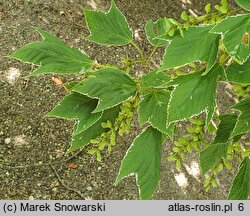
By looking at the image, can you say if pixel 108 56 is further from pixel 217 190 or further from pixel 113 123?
pixel 113 123

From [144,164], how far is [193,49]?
38cm

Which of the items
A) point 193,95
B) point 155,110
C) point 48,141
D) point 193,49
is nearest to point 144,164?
point 155,110

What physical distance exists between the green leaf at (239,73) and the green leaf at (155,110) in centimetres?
21

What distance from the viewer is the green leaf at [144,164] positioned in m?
1.22

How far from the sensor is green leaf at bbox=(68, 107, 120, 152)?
4.46ft

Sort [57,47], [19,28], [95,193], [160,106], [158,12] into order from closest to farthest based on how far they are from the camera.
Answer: [160,106], [57,47], [95,193], [19,28], [158,12]

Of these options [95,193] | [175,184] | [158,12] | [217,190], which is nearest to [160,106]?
[95,193]

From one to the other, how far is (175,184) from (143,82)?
96.5 inches

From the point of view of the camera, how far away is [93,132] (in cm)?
137

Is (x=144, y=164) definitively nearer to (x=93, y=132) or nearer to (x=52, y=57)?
(x=93, y=132)

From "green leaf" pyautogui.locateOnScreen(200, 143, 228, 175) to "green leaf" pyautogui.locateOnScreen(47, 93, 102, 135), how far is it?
41 centimetres

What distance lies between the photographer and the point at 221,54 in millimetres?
1333

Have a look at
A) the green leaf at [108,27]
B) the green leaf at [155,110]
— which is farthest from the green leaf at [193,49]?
the green leaf at [108,27]

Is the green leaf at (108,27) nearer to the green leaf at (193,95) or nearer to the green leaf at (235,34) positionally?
the green leaf at (193,95)
